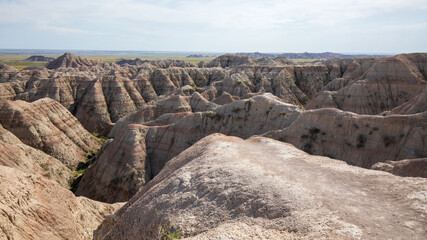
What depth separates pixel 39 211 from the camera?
19.8 meters

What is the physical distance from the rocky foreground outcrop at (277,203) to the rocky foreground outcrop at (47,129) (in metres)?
35.7

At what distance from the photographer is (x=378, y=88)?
180 feet

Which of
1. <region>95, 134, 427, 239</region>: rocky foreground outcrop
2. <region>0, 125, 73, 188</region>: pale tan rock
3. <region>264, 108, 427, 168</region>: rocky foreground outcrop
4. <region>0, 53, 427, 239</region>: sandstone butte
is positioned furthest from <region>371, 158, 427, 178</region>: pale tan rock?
<region>0, 125, 73, 188</region>: pale tan rock

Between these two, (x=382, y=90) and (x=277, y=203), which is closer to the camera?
(x=277, y=203)

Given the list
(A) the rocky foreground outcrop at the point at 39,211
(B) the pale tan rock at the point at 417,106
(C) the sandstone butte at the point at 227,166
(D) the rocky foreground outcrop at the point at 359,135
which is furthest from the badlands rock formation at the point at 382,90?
(A) the rocky foreground outcrop at the point at 39,211

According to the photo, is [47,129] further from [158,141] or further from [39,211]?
[39,211]

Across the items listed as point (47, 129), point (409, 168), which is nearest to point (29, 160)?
point (47, 129)

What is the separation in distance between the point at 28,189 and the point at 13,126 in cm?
2900

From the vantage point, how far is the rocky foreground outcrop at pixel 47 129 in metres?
43.4

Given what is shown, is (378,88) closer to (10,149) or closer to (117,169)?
(117,169)

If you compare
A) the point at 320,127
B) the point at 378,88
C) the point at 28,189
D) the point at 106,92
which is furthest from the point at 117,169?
the point at 378,88

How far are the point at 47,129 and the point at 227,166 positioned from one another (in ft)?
135

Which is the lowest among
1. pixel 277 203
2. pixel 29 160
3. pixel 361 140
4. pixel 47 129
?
pixel 29 160

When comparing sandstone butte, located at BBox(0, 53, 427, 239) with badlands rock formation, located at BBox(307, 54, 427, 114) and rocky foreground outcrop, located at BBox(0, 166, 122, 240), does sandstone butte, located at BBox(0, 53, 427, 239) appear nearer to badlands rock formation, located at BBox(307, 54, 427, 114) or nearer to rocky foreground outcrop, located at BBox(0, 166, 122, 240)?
rocky foreground outcrop, located at BBox(0, 166, 122, 240)
